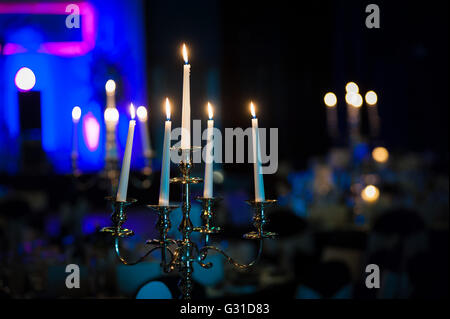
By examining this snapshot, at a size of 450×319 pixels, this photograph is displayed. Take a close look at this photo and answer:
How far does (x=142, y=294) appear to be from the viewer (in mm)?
2236

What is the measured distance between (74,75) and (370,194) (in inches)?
266

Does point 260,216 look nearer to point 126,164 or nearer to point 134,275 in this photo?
point 126,164

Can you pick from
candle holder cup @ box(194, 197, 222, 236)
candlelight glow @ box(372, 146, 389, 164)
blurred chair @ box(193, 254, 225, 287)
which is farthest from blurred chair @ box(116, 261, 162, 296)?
candlelight glow @ box(372, 146, 389, 164)

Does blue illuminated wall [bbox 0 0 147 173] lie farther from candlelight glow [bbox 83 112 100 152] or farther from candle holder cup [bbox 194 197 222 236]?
candle holder cup [bbox 194 197 222 236]

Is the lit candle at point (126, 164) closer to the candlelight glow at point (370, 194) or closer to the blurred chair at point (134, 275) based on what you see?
the blurred chair at point (134, 275)

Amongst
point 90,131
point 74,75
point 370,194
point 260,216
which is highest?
point 74,75

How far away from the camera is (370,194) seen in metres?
5.98

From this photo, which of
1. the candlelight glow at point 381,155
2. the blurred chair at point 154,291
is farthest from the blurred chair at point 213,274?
the candlelight glow at point 381,155

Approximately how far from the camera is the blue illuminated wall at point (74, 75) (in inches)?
393

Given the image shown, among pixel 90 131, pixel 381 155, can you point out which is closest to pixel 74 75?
pixel 90 131

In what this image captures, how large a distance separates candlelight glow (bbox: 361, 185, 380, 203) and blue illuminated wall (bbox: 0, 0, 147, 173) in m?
5.27

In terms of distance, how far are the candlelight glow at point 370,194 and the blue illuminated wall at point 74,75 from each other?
208 inches

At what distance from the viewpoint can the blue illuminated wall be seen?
9.98 m
